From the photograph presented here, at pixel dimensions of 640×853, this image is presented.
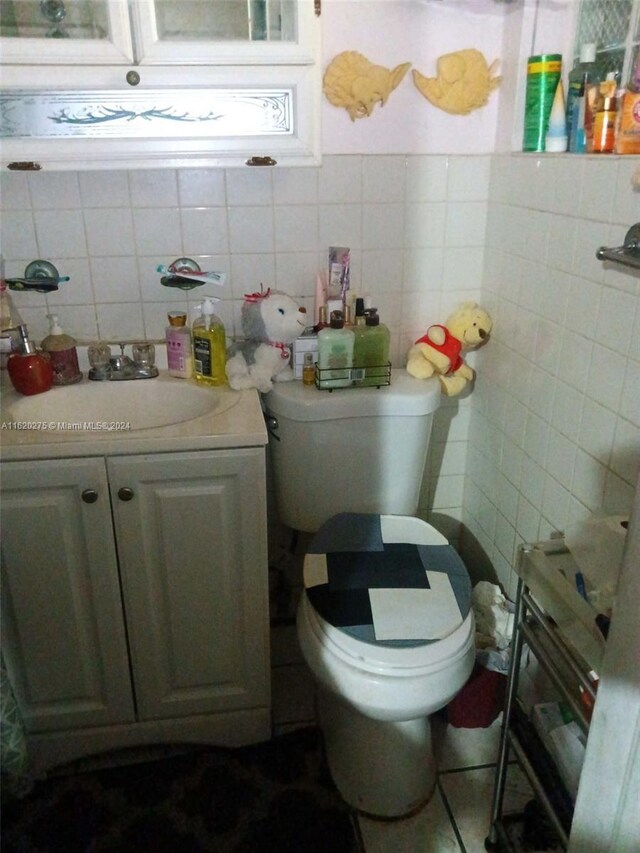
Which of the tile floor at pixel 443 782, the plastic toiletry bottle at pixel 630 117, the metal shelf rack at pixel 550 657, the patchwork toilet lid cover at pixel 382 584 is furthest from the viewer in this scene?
the tile floor at pixel 443 782

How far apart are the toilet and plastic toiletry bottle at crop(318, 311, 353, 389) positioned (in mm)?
29

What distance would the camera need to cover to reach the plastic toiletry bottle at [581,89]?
1226 millimetres

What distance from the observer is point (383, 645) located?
1.17 m

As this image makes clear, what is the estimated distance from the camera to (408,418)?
1.51m

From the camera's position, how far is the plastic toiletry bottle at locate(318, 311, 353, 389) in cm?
146

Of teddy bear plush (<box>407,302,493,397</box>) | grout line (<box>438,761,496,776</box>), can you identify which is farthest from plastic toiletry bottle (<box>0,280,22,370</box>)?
grout line (<box>438,761,496,776</box>)

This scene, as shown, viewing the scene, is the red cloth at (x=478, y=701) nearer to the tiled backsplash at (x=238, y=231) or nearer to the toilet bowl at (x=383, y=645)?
the toilet bowl at (x=383, y=645)

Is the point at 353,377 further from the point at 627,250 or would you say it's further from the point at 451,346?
the point at 627,250

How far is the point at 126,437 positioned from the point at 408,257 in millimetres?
816

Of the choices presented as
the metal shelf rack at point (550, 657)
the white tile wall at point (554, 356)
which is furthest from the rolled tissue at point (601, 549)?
the white tile wall at point (554, 356)

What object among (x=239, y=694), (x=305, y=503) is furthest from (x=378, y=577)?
(x=239, y=694)

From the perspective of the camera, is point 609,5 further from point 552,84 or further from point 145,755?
point 145,755

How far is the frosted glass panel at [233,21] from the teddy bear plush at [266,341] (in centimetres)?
51

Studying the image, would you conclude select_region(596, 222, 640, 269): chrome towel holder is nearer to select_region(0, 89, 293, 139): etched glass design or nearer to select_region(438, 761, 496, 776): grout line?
select_region(0, 89, 293, 139): etched glass design
